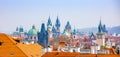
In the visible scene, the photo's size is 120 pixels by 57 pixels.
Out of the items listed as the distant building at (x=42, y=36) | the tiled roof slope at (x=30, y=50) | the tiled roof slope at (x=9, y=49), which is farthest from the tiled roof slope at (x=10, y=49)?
the distant building at (x=42, y=36)

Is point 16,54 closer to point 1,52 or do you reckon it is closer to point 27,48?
point 1,52

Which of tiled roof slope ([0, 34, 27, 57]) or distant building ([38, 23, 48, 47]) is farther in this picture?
distant building ([38, 23, 48, 47])

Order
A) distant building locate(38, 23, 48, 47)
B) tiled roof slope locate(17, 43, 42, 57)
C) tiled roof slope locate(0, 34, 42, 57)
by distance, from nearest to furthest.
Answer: tiled roof slope locate(0, 34, 42, 57)
tiled roof slope locate(17, 43, 42, 57)
distant building locate(38, 23, 48, 47)

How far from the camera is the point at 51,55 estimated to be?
1347 inches

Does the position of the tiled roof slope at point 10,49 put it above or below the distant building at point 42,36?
above

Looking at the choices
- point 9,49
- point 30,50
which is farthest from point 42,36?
point 9,49

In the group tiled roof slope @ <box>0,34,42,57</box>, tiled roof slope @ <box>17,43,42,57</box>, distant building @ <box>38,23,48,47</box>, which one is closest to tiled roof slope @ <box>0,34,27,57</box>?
tiled roof slope @ <box>0,34,42,57</box>

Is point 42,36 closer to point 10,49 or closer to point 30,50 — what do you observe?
point 30,50

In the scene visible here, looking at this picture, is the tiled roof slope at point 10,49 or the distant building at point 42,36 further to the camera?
the distant building at point 42,36

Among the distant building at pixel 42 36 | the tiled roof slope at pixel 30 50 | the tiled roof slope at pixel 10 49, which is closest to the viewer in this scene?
the tiled roof slope at pixel 10 49

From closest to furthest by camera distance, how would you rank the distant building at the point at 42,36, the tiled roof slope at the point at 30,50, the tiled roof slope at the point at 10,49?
the tiled roof slope at the point at 10,49
the tiled roof slope at the point at 30,50
the distant building at the point at 42,36

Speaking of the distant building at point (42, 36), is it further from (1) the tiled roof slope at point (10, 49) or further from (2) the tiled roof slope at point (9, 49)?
(2) the tiled roof slope at point (9, 49)

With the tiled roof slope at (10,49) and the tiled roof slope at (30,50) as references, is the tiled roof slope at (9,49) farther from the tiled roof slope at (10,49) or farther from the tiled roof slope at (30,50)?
the tiled roof slope at (30,50)

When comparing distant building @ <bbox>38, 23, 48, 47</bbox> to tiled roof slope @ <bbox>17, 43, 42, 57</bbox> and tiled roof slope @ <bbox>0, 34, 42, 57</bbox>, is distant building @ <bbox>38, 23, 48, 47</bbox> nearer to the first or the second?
tiled roof slope @ <bbox>17, 43, 42, 57</bbox>
